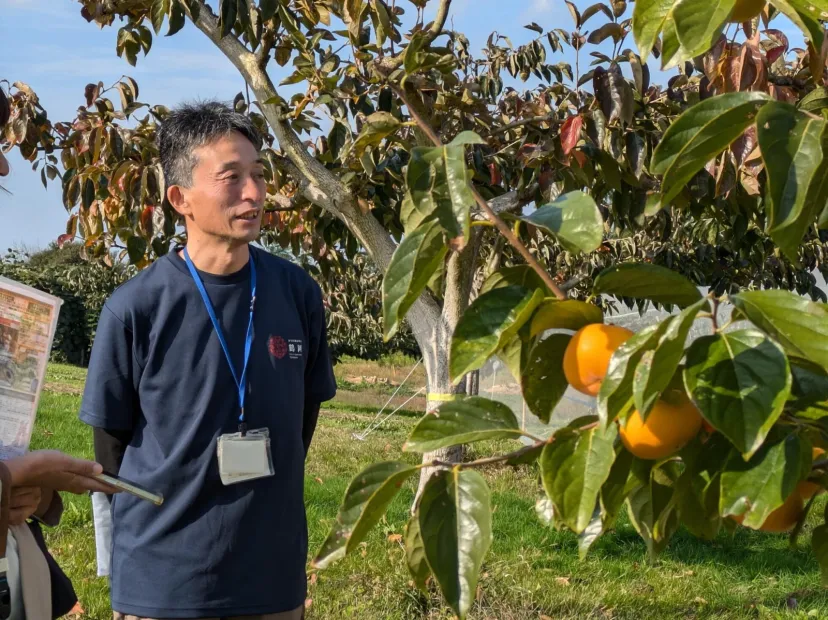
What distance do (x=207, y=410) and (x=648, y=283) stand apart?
56.0 inches

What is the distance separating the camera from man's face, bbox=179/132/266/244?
2068 mm

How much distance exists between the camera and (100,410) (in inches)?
79.4

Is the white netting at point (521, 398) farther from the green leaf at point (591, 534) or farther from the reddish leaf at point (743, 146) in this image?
the green leaf at point (591, 534)

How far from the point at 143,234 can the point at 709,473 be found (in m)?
3.30

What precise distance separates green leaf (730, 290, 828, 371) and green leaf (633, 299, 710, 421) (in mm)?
31

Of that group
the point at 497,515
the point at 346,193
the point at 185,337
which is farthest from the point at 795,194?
the point at 497,515

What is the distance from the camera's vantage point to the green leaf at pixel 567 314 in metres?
0.73

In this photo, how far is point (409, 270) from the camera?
684mm

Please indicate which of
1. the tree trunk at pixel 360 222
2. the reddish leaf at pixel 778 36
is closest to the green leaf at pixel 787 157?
the reddish leaf at pixel 778 36

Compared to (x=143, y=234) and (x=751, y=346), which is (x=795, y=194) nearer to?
(x=751, y=346)

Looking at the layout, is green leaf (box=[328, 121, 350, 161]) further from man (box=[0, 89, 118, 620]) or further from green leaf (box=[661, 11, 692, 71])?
green leaf (box=[661, 11, 692, 71])

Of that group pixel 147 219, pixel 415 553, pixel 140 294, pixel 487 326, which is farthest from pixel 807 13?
pixel 147 219

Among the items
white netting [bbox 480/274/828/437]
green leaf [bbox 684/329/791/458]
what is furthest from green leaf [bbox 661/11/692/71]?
white netting [bbox 480/274/828/437]

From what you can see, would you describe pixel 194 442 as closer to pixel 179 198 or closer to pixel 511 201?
pixel 179 198
